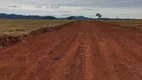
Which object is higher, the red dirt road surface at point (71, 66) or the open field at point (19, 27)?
the red dirt road surface at point (71, 66)

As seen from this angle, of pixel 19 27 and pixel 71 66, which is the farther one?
pixel 19 27

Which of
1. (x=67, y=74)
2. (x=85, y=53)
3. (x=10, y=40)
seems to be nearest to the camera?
(x=67, y=74)

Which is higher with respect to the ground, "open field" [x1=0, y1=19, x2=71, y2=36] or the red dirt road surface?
the red dirt road surface

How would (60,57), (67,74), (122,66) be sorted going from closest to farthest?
1. (67,74)
2. (122,66)
3. (60,57)

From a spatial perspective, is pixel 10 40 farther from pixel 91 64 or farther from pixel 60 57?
pixel 91 64

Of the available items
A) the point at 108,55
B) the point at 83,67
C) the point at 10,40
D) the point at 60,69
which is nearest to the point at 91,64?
the point at 83,67

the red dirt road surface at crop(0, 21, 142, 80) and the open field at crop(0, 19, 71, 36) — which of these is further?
the open field at crop(0, 19, 71, 36)

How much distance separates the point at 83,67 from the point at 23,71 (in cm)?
205

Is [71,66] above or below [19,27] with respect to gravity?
above

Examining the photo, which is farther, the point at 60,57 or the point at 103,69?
the point at 60,57

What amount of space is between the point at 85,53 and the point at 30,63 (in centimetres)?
354

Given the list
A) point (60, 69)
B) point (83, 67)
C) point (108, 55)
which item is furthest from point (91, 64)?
point (108, 55)

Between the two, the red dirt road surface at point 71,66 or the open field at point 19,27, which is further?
the open field at point 19,27

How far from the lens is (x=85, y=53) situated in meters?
15.2
